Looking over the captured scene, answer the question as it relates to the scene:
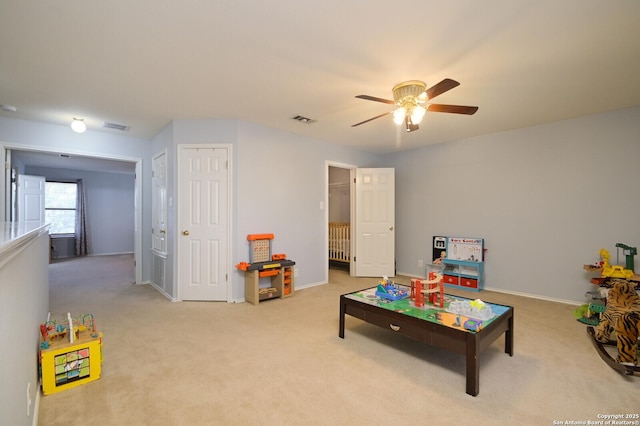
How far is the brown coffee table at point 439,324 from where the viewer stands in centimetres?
192

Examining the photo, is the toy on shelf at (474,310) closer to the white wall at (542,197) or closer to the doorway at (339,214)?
the white wall at (542,197)

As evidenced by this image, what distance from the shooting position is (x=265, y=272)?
12.9 feet

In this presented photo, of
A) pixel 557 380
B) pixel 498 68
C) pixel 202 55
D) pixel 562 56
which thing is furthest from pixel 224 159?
pixel 557 380

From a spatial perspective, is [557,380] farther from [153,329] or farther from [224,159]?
[224,159]

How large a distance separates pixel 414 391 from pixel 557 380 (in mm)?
1072

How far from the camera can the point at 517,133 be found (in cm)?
427

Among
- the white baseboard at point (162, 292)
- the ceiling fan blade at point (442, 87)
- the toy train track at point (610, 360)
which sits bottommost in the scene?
the white baseboard at point (162, 292)

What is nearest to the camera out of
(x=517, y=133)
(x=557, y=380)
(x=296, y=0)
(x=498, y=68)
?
(x=296, y=0)

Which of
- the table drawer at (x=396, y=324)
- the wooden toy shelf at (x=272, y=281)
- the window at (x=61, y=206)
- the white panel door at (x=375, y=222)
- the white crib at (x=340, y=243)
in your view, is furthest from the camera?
the window at (x=61, y=206)

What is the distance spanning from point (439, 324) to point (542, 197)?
10.4 feet

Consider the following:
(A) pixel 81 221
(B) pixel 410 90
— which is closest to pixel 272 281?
(B) pixel 410 90

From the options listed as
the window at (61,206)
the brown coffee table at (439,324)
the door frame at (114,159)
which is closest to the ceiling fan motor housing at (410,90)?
the brown coffee table at (439,324)

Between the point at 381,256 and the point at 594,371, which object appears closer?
the point at 594,371

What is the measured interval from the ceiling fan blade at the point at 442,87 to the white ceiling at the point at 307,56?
0.91 ft
